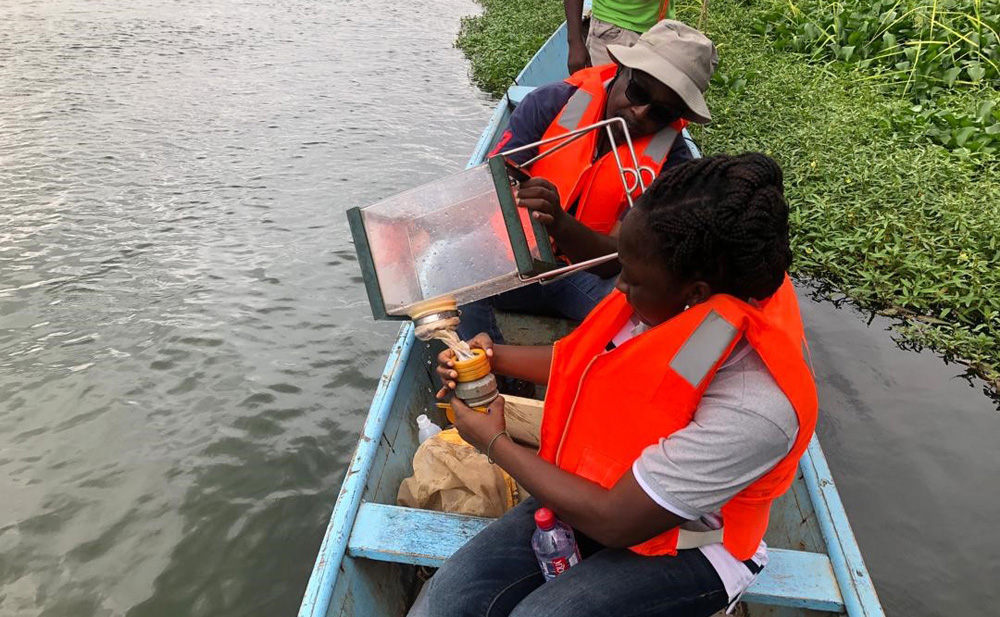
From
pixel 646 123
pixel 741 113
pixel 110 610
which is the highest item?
pixel 646 123

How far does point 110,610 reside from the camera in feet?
10.1

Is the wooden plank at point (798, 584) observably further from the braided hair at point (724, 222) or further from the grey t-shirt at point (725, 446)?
the braided hair at point (724, 222)

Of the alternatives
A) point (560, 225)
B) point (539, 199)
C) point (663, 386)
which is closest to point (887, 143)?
point (560, 225)

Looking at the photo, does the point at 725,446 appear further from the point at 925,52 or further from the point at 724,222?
the point at 925,52

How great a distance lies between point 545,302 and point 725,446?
1828 mm

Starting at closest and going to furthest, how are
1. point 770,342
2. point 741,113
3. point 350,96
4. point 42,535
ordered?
1. point 770,342
2. point 42,535
3. point 741,113
4. point 350,96

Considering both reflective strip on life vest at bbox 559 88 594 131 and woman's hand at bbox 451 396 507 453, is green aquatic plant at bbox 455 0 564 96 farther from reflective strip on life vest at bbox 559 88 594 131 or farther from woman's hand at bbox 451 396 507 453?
woman's hand at bbox 451 396 507 453

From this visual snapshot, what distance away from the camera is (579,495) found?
4.96ft

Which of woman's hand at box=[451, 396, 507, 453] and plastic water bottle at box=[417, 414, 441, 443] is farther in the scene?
plastic water bottle at box=[417, 414, 441, 443]

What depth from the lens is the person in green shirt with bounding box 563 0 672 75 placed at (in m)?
4.36

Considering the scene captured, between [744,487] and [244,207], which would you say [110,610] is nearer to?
[744,487]

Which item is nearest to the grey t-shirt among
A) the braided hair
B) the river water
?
the braided hair

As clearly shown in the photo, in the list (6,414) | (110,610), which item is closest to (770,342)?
(110,610)

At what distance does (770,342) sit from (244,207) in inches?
234
